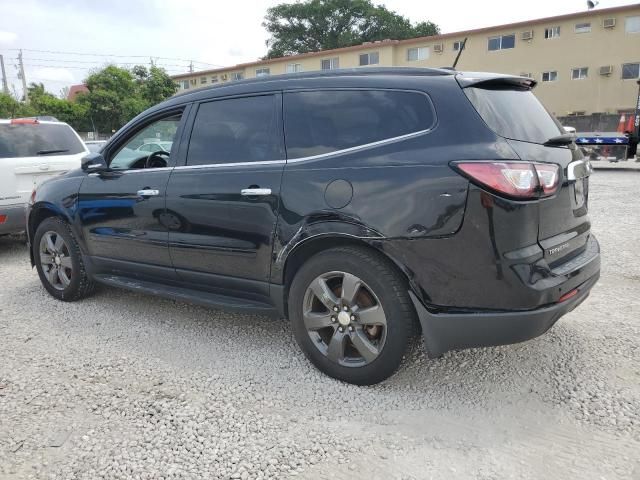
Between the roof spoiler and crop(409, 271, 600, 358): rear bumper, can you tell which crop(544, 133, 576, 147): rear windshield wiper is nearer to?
the roof spoiler

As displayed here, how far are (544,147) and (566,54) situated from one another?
1254 inches

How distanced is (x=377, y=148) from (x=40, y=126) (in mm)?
6097

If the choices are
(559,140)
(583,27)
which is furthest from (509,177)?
(583,27)

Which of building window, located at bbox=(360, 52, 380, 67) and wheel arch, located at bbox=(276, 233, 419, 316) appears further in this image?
building window, located at bbox=(360, 52, 380, 67)

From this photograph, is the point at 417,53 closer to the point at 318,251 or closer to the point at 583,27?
the point at 583,27

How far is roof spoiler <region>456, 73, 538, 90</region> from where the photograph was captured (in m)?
2.79

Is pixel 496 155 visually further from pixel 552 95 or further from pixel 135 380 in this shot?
pixel 552 95

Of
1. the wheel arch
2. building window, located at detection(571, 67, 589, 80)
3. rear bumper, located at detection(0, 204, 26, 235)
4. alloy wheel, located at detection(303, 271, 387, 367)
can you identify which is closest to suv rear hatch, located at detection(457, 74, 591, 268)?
the wheel arch

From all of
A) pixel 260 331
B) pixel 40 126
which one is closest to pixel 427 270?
pixel 260 331

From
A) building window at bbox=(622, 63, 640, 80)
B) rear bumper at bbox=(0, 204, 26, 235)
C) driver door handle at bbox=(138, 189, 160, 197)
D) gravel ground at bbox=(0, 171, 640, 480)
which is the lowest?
gravel ground at bbox=(0, 171, 640, 480)

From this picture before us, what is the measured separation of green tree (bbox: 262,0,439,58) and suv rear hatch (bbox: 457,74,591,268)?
Result: 158 ft

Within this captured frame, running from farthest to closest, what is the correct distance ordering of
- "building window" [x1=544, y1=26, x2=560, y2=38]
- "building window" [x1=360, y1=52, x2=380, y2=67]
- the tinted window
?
"building window" [x1=360, y1=52, x2=380, y2=67]
"building window" [x1=544, y1=26, x2=560, y2=38]
the tinted window

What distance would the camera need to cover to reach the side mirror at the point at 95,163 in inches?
168

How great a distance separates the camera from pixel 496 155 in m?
2.50
